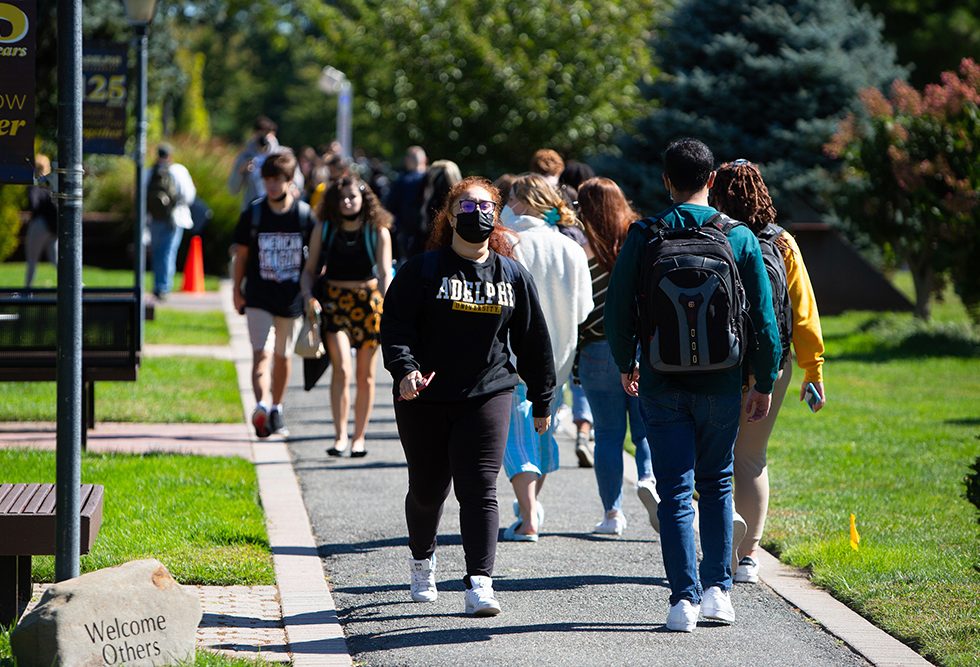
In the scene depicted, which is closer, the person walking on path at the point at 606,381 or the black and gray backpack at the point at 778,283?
the black and gray backpack at the point at 778,283

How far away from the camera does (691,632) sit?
5594 millimetres

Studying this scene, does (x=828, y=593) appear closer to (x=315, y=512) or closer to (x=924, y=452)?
(x=315, y=512)

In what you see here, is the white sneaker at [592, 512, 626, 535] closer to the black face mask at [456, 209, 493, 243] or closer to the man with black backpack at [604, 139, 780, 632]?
the man with black backpack at [604, 139, 780, 632]

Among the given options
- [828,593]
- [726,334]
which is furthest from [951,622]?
[726,334]

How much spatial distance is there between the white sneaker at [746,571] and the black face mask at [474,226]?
2009 millimetres

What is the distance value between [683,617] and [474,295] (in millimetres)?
1496

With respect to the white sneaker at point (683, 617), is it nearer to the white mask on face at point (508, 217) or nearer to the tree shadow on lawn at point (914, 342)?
the white mask on face at point (508, 217)

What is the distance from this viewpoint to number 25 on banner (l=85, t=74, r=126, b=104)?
499 inches

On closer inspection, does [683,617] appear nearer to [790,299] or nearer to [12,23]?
[790,299]

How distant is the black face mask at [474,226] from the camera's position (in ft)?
18.5

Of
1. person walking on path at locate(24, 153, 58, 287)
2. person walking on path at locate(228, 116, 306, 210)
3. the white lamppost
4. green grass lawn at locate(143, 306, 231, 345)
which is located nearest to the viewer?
green grass lawn at locate(143, 306, 231, 345)

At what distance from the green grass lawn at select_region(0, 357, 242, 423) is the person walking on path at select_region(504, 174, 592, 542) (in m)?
4.06

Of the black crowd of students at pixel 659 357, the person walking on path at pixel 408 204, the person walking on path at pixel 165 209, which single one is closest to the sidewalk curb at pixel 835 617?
the black crowd of students at pixel 659 357

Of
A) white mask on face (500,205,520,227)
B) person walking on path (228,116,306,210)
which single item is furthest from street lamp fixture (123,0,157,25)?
white mask on face (500,205,520,227)
